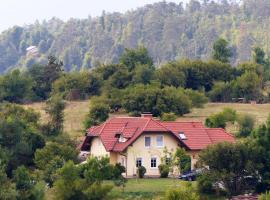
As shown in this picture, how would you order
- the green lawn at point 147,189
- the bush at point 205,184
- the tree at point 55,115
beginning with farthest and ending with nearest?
1. the tree at point 55,115
2. the bush at point 205,184
3. the green lawn at point 147,189

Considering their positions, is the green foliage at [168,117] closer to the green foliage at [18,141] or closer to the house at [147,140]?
the house at [147,140]

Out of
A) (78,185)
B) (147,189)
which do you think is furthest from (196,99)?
(78,185)

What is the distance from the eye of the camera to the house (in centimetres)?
4559

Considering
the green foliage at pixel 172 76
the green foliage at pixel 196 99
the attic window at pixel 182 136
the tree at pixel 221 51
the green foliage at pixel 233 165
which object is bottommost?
the green foliage at pixel 233 165

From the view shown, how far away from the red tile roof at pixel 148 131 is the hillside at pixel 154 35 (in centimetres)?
9093

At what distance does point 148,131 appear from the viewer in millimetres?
45781

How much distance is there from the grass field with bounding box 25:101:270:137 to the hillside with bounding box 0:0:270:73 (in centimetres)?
7024

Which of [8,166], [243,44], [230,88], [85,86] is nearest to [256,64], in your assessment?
[230,88]

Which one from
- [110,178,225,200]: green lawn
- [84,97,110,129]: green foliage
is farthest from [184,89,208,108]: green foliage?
[110,178,225,200]: green lawn

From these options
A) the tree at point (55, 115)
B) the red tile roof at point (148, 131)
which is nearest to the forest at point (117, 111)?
the tree at point (55, 115)

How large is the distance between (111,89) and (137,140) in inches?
931

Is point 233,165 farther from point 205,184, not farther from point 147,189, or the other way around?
point 147,189

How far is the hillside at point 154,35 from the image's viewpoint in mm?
150625

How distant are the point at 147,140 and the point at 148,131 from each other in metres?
0.64
